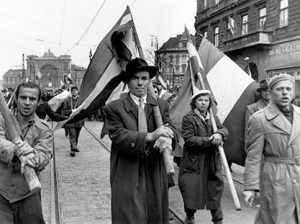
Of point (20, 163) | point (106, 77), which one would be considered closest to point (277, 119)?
point (106, 77)

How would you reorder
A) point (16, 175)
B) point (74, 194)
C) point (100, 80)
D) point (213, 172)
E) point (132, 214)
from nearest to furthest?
point (16, 175)
point (132, 214)
point (100, 80)
point (213, 172)
point (74, 194)

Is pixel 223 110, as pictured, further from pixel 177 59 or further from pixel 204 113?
pixel 177 59

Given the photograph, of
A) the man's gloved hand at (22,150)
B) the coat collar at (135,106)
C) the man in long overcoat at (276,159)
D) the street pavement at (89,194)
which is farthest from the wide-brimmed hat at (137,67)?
the street pavement at (89,194)

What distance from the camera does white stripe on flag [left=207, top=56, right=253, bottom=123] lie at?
713 centimetres

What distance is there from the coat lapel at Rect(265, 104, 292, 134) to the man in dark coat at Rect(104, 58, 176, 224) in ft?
2.99

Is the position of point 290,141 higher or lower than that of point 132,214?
higher

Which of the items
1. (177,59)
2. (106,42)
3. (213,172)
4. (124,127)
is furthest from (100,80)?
(177,59)

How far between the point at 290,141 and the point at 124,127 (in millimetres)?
1509

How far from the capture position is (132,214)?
381 cm

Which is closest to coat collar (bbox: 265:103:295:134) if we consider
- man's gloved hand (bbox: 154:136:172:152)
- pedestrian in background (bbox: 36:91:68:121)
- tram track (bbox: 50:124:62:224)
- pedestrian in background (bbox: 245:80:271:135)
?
man's gloved hand (bbox: 154:136:172:152)

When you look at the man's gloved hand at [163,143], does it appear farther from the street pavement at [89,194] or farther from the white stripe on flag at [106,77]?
Result: the street pavement at [89,194]

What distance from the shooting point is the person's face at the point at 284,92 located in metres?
3.85

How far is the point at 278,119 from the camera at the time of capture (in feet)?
12.6

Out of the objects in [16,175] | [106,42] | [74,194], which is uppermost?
[106,42]
